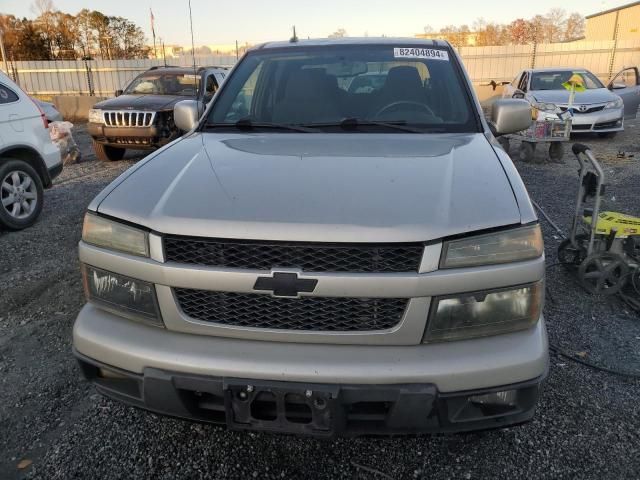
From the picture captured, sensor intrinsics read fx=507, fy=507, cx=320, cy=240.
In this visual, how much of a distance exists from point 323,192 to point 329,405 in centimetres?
76

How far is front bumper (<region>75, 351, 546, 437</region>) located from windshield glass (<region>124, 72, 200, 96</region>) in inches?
352

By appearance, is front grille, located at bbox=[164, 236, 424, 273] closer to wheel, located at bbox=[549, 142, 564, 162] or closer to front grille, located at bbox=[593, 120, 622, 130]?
wheel, located at bbox=[549, 142, 564, 162]

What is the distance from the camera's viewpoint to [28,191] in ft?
18.7

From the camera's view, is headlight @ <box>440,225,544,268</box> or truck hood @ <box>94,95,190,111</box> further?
truck hood @ <box>94,95,190,111</box>

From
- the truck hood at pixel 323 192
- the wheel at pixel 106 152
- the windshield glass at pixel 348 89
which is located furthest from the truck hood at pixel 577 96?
the truck hood at pixel 323 192

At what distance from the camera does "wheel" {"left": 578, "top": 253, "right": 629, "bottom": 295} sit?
361cm

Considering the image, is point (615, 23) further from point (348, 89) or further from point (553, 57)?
point (348, 89)

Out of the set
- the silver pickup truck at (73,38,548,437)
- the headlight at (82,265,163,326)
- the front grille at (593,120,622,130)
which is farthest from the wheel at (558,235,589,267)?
the front grille at (593,120,622,130)

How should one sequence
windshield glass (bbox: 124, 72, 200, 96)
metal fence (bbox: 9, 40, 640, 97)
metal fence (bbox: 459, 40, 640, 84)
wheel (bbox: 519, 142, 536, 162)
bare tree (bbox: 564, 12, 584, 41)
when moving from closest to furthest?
wheel (bbox: 519, 142, 536, 162), windshield glass (bbox: 124, 72, 200, 96), metal fence (bbox: 459, 40, 640, 84), metal fence (bbox: 9, 40, 640, 97), bare tree (bbox: 564, 12, 584, 41)

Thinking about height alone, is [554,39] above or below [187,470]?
above

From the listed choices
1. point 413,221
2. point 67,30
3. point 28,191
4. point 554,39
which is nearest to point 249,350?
point 413,221

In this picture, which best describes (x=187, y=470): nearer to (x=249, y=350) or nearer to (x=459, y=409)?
(x=249, y=350)

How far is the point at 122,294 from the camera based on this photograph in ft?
6.32

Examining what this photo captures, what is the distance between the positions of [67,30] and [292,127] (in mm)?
41596
